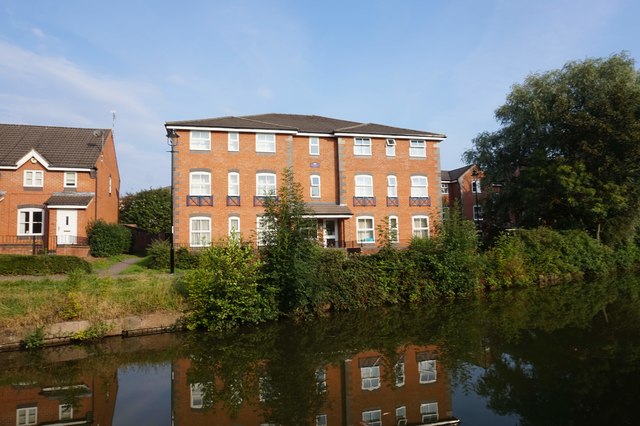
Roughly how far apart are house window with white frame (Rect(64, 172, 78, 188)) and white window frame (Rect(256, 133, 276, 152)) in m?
11.9

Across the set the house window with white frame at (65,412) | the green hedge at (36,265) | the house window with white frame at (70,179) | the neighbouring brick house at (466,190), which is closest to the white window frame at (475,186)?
the neighbouring brick house at (466,190)

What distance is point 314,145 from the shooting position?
2695cm

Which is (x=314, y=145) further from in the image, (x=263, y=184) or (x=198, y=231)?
(x=198, y=231)

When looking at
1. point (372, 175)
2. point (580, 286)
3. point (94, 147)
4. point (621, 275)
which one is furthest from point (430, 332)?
point (94, 147)

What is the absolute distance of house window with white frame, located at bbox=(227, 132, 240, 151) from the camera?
80.9 feet

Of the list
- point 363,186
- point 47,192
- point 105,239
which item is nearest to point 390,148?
point 363,186

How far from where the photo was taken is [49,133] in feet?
93.1

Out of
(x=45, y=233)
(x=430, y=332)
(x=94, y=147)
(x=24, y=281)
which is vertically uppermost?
(x=94, y=147)

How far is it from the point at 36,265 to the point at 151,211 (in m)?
18.4

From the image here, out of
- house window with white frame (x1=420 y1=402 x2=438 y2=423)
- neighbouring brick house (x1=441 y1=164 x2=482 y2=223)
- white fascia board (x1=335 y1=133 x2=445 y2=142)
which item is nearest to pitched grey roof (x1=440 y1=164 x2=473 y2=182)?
neighbouring brick house (x1=441 y1=164 x2=482 y2=223)

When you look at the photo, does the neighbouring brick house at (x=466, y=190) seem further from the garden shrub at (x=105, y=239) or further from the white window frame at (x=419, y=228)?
the garden shrub at (x=105, y=239)

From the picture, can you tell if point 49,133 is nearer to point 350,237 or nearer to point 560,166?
point 350,237

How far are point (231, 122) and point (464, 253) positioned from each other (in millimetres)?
15897

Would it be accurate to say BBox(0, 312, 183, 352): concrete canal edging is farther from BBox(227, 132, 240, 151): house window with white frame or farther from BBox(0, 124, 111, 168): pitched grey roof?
BBox(0, 124, 111, 168): pitched grey roof
